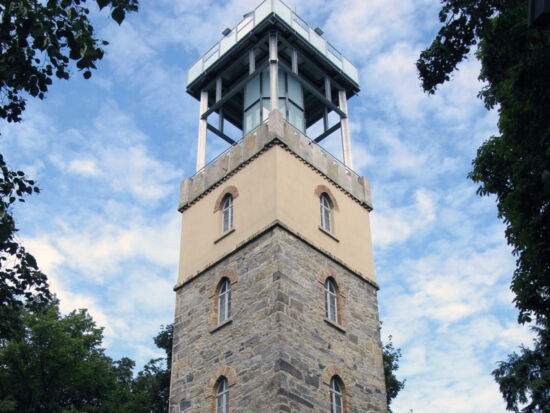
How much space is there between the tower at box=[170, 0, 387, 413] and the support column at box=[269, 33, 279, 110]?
0.04 m

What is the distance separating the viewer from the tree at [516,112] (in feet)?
34.0

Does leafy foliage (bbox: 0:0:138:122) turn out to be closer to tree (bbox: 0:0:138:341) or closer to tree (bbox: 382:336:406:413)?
tree (bbox: 0:0:138:341)

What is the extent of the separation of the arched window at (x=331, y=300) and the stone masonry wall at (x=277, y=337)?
16cm

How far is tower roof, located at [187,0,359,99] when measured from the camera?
2422 centimetres

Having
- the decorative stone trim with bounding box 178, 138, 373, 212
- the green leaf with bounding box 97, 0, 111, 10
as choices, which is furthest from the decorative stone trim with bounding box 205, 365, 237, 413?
the green leaf with bounding box 97, 0, 111, 10

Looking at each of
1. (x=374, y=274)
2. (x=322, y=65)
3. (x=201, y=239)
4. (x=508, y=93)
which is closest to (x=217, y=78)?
(x=322, y=65)

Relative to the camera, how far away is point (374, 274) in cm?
2175

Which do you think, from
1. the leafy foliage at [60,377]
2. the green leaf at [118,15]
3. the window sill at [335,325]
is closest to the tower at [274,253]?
the window sill at [335,325]

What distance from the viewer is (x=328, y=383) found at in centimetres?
1791

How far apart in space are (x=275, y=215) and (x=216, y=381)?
4.54 metres

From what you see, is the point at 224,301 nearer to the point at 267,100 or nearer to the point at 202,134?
the point at 202,134

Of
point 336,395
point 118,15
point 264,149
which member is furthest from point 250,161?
point 118,15

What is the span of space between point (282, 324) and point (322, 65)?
37.1 ft

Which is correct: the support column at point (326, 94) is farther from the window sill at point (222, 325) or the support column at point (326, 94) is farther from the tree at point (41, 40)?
the tree at point (41, 40)
